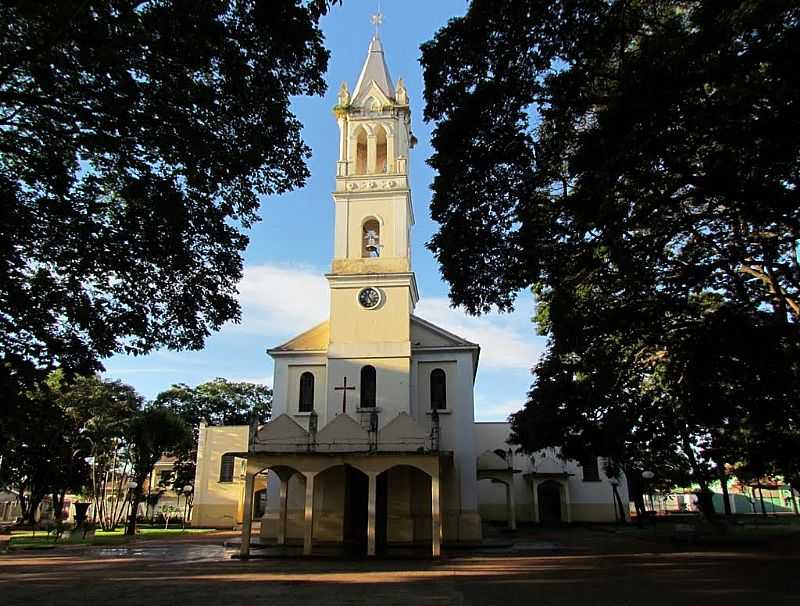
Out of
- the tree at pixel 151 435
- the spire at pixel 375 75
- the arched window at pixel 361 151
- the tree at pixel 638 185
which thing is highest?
the spire at pixel 375 75

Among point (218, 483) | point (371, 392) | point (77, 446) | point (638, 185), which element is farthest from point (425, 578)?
point (77, 446)

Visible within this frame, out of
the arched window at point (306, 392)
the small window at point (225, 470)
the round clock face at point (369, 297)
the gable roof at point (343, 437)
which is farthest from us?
the small window at point (225, 470)

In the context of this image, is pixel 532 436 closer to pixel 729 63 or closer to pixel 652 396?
pixel 652 396

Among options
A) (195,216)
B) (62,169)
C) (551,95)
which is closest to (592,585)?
(551,95)

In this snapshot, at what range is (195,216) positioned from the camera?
10211mm

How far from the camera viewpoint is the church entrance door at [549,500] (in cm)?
4144

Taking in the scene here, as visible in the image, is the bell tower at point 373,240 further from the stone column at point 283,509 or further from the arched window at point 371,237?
the stone column at point 283,509

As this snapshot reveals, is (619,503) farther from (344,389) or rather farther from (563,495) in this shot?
(344,389)

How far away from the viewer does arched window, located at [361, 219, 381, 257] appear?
1003 inches

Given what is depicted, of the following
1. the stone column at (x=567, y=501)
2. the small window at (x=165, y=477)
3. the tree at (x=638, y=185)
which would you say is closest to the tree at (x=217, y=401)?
the small window at (x=165, y=477)

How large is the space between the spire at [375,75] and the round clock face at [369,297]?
28.3 feet

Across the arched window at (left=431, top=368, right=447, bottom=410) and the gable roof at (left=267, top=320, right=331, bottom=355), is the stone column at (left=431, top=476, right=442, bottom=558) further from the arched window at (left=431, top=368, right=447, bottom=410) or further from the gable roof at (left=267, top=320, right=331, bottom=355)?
the gable roof at (left=267, top=320, right=331, bottom=355)

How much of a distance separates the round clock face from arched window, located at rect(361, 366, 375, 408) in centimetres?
252

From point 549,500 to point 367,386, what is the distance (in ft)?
77.1
